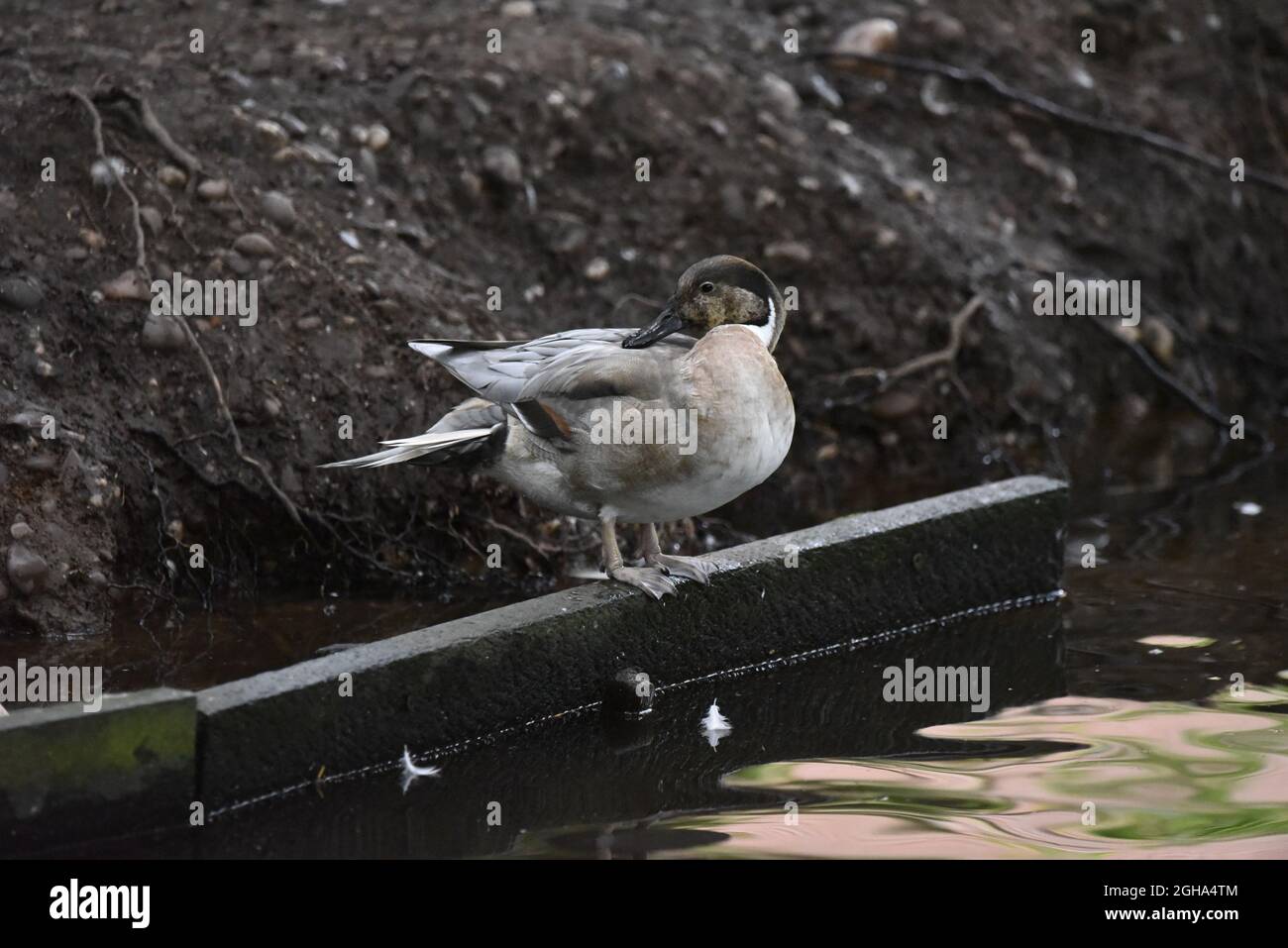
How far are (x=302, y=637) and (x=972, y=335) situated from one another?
3.89m

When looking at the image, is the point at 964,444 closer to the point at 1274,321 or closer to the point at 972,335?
the point at 972,335

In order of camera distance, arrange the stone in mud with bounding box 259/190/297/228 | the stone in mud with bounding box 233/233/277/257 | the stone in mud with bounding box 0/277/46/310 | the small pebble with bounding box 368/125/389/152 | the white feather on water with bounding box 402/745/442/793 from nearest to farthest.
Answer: the white feather on water with bounding box 402/745/442/793 → the stone in mud with bounding box 0/277/46/310 → the stone in mud with bounding box 233/233/277/257 → the stone in mud with bounding box 259/190/297/228 → the small pebble with bounding box 368/125/389/152

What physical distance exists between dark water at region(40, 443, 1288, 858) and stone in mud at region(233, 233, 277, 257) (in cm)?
150

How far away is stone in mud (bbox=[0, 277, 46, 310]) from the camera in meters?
5.70

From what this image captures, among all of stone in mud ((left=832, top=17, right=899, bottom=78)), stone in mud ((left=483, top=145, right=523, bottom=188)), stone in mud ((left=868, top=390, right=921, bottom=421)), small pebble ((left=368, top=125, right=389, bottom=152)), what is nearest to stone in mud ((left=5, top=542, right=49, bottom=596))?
small pebble ((left=368, top=125, right=389, bottom=152))

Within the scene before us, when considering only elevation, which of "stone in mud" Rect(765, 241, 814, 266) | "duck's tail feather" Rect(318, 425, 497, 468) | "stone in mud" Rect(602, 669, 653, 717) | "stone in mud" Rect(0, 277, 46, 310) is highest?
"stone in mud" Rect(765, 241, 814, 266)

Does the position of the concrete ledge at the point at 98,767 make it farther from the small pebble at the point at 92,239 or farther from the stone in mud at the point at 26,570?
the small pebble at the point at 92,239

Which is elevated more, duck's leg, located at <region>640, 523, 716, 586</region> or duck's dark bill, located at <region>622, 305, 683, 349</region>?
duck's dark bill, located at <region>622, 305, 683, 349</region>

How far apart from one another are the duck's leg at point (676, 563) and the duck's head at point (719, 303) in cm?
66

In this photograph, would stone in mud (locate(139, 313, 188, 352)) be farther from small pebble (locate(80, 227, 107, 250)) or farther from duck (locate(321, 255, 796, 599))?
duck (locate(321, 255, 796, 599))

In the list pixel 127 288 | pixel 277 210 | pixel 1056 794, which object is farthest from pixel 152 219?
pixel 1056 794

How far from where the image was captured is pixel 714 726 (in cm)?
494

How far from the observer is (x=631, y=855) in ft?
13.3

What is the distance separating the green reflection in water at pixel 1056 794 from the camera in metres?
4.08
